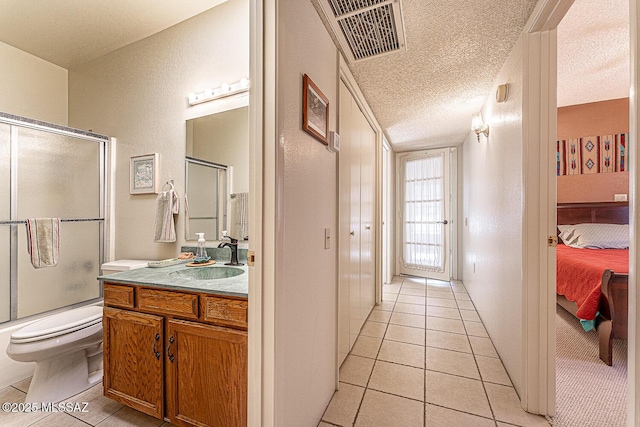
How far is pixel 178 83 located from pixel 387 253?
11.5 feet

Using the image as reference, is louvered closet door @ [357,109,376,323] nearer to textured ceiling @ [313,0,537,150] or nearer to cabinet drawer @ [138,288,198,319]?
textured ceiling @ [313,0,537,150]

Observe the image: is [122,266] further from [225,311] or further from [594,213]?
[594,213]

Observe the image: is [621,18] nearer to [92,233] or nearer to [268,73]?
[268,73]

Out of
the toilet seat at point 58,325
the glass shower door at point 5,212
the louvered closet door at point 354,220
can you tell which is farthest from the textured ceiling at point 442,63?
the glass shower door at point 5,212

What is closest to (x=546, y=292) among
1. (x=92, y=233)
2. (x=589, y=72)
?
(x=589, y=72)

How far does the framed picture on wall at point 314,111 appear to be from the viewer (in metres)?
1.23

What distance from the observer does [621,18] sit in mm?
1762

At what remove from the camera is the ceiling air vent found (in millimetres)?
1327

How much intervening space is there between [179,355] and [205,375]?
0.54 feet

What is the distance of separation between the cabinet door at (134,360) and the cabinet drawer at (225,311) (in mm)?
292

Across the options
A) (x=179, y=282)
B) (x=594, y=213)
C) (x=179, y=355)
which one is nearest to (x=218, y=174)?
(x=179, y=282)

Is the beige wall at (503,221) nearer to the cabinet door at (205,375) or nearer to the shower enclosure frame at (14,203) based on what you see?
the cabinet door at (205,375)

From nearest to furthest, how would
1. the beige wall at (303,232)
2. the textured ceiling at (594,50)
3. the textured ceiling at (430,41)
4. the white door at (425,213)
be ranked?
1. the beige wall at (303,232)
2. the textured ceiling at (430,41)
3. the textured ceiling at (594,50)
4. the white door at (425,213)

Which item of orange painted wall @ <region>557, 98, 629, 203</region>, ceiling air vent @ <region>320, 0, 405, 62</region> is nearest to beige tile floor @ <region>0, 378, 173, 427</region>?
ceiling air vent @ <region>320, 0, 405, 62</region>
